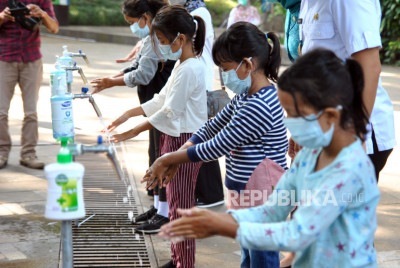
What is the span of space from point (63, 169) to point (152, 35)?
7.71 feet

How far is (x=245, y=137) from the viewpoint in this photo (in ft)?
10.3

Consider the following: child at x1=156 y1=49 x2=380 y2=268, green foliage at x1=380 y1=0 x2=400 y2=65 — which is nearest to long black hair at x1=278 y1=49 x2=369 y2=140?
child at x1=156 y1=49 x2=380 y2=268

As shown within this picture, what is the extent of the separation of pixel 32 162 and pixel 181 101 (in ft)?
10.1

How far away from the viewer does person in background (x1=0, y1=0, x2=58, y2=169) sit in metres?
6.31

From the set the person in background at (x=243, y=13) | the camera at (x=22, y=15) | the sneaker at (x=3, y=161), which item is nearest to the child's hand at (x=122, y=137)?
the camera at (x=22, y=15)

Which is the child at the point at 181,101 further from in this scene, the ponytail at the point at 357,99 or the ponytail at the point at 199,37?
the ponytail at the point at 357,99

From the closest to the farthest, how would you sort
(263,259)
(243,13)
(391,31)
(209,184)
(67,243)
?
(67,243) < (263,259) < (209,184) < (243,13) < (391,31)

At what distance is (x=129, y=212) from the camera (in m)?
5.38

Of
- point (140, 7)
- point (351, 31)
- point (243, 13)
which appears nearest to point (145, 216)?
point (140, 7)

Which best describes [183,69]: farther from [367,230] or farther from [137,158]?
[137,158]

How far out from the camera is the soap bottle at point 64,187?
2.18 m

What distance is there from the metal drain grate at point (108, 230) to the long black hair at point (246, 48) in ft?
5.73

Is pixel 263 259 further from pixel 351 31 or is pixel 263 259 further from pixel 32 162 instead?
pixel 32 162

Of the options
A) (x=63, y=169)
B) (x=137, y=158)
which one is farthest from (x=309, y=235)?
(x=137, y=158)
